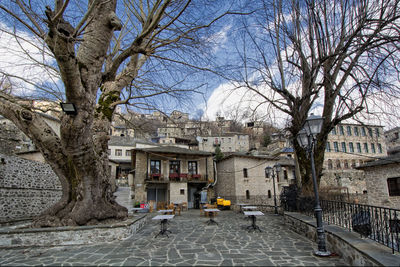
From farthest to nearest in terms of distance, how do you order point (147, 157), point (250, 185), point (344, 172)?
point (344, 172) < point (250, 185) < point (147, 157)

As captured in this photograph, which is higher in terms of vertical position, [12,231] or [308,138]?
[308,138]

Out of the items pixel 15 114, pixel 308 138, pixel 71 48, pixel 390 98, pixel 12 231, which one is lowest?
pixel 12 231

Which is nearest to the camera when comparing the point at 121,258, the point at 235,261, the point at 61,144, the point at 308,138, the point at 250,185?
the point at 235,261

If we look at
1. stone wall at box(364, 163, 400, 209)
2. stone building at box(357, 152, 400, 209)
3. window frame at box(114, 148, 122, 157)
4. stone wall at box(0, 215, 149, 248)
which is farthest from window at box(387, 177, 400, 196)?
window frame at box(114, 148, 122, 157)

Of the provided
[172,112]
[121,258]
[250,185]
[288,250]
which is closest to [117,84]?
[172,112]

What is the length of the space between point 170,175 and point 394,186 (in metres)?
16.9

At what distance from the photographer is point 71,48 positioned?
4.95m

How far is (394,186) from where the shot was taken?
1359cm

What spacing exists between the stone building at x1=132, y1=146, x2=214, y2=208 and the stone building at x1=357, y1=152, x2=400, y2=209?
42.4 feet

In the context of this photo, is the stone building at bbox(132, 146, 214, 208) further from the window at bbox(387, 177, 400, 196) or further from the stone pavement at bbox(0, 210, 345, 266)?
the window at bbox(387, 177, 400, 196)

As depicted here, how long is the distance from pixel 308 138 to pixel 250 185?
1732cm

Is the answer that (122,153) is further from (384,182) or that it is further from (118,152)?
(384,182)

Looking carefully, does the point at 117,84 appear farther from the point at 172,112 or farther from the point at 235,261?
the point at 235,261

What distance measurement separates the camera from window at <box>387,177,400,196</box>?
1334cm
